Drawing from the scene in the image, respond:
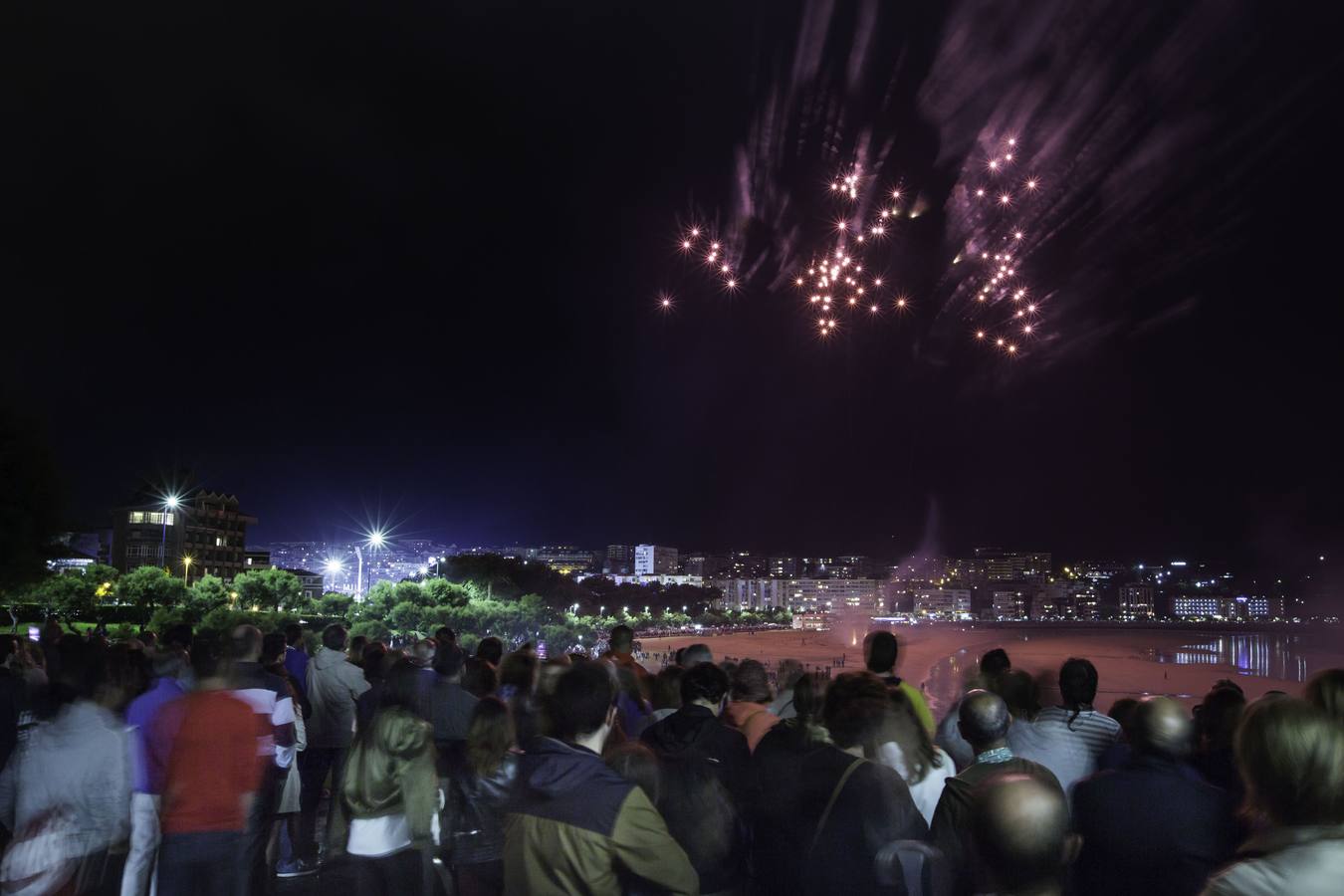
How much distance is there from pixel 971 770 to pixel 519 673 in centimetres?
338

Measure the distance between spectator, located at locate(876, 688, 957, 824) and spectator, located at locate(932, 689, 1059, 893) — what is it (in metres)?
0.19

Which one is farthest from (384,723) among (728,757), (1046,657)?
(1046,657)

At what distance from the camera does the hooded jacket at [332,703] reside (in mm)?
7461

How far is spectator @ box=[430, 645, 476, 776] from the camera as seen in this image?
5.83 metres

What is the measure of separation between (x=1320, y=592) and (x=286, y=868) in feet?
580

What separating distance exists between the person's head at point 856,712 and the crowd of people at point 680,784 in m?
0.01

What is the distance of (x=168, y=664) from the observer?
20.8ft

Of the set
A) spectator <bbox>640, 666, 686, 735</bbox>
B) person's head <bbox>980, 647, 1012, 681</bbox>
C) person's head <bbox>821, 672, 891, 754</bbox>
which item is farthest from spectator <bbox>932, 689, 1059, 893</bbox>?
spectator <bbox>640, 666, 686, 735</bbox>

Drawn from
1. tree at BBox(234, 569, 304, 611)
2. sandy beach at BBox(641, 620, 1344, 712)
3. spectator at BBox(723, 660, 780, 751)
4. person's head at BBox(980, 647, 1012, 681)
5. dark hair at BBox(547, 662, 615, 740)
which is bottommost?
sandy beach at BBox(641, 620, 1344, 712)

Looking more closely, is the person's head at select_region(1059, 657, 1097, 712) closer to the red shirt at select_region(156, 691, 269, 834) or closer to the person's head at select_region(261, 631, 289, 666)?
the red shirt at select_region(156, 691, 269, 834)

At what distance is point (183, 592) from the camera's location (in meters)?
47.1

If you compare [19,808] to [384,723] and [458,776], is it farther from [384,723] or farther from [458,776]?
[458,776]

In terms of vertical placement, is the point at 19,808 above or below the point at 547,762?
below

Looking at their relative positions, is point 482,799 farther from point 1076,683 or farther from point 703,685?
point 1076,683
